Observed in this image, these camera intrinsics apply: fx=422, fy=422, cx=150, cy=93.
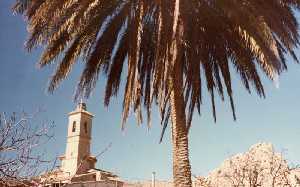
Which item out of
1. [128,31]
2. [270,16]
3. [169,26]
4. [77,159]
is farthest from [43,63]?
[77,159]

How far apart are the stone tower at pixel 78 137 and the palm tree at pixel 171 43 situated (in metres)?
32.3

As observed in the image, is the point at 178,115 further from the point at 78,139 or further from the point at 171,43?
the point at 78,139

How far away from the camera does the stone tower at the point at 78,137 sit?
42.5 metres

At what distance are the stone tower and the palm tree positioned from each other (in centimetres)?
3230

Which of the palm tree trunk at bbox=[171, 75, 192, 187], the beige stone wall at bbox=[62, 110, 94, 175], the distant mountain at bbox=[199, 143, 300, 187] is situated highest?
the beige stone wall at bbox=[62, 110, 94, 175]

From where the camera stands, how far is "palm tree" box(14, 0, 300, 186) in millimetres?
8930

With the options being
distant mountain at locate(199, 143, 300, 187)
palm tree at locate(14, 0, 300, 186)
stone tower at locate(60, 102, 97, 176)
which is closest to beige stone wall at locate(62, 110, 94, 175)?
stone tower at locate(60, 102, 97, 176)

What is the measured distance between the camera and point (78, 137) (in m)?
43.2

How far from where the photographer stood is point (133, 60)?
9312 mm

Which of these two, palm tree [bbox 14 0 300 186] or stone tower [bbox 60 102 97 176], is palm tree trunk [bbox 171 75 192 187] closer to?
palm tree [bbox 14 0 300 186]

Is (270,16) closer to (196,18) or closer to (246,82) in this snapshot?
(196,18)

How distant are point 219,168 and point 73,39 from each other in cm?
4456

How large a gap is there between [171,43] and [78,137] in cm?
3567

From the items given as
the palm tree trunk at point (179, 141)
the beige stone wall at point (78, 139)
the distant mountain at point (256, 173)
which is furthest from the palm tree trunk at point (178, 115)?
the beige stone wall at point (78, 139)
